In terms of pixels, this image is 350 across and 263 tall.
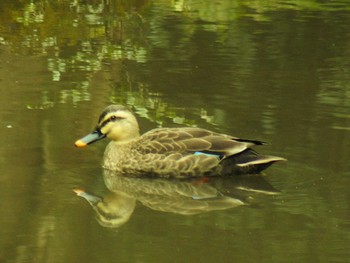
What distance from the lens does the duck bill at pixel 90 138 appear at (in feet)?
→ 37.2

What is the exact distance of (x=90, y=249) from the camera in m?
8.95

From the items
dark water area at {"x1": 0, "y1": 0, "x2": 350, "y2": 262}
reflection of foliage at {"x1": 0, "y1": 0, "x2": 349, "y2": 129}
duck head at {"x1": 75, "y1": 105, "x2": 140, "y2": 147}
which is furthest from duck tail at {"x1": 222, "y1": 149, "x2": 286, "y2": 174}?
reflection of foliage at {"x1": 0, "y1": 0, "x2": 349, "y2": 129}

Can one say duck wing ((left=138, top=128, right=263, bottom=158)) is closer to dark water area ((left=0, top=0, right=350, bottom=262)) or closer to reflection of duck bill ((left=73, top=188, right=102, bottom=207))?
dark water area ((left=0, top=0, right=350, bottom=262))

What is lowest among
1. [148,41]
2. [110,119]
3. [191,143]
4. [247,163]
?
[148,41]

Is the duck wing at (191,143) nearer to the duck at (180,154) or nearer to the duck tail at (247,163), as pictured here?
the duck at (180,154)

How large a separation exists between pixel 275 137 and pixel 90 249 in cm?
365

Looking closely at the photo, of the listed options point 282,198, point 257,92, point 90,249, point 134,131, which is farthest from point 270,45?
point 90,249

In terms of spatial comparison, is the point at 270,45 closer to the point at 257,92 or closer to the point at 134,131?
the point at 257,92

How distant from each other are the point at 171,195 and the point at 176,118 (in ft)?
7.49

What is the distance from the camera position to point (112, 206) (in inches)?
403

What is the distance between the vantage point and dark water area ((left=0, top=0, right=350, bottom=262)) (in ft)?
30.4

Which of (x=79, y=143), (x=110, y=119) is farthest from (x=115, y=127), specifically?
(x=79, y=143)

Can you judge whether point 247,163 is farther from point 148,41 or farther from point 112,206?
point 148,41

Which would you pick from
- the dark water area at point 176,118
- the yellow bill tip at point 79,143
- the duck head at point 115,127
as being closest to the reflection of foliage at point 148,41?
the dark water area at point 176,118
